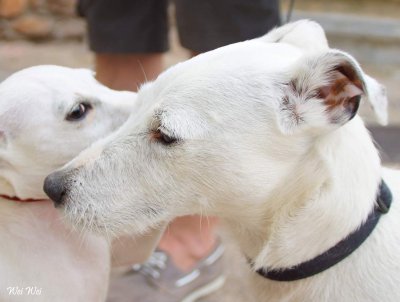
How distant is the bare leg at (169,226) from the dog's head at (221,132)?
4.04ft

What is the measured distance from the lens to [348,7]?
22.9 ft

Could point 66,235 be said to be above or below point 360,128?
below

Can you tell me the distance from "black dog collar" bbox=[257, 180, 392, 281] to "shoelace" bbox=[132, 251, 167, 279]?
129cm

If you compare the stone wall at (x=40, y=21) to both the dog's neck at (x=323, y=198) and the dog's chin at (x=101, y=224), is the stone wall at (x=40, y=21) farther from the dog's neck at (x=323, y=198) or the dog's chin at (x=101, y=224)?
the dog's neck at (x=323, y=198)

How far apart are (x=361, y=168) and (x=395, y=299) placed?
372 mm

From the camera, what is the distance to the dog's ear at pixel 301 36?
1.97 meters

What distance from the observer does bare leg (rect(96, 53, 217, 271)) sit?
3.00m

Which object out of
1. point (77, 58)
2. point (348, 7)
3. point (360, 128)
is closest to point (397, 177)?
point (360, 128)

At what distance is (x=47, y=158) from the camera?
221 cm

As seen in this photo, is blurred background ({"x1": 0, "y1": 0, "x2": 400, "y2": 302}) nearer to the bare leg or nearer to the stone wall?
the stone wall

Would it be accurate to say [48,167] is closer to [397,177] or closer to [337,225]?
[337,225]

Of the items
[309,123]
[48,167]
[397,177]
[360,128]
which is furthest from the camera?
[48,167]

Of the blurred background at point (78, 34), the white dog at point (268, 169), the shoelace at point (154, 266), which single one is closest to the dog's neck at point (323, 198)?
the white dog at point (268, 169)

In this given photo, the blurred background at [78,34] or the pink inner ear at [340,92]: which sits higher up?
the pink inner ear at [340,92]
